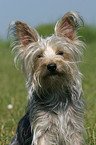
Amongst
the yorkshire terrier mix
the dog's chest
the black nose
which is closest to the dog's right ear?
the yorkshire terrier mix

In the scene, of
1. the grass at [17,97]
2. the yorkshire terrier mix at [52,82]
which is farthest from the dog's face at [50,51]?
the grass at [17,97]

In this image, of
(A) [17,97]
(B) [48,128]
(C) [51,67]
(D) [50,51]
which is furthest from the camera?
(A) [17,97]

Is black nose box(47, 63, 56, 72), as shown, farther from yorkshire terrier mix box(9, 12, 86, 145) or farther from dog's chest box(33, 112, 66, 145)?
dog's chest box(33, 112, 66, 145)

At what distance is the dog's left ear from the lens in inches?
160

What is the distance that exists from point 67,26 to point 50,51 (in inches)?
18.6

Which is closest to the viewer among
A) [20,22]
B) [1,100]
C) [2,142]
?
[20,22]

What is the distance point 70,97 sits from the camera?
412cm

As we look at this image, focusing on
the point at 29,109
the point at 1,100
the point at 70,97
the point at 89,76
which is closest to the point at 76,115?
the point at 70,97

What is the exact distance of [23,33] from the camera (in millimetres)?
4195

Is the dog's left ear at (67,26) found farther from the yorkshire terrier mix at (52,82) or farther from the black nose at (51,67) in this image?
the black nose at (51,67)

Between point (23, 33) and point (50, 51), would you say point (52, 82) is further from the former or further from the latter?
point (23, 33)

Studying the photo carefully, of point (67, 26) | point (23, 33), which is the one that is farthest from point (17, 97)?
point (67, 26)

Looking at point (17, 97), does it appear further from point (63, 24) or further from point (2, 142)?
point (63, 24)

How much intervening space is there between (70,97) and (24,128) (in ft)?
2.98
